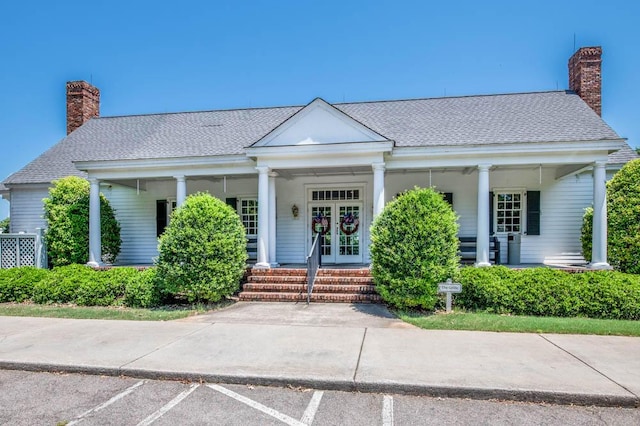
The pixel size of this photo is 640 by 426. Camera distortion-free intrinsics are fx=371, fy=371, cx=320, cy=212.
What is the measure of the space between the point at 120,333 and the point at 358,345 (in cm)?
402

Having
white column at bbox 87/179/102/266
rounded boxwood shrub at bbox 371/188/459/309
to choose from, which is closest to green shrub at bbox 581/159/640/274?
rounded boxwood shrub at bbox 371/188/459/309

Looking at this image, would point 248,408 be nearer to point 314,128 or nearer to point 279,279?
point 279,279

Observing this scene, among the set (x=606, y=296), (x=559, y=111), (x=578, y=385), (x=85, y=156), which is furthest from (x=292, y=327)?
(x=85, y=156)

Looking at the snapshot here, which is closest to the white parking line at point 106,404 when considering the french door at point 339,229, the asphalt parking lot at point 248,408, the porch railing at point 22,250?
the asphalt parking lot at point 248,408

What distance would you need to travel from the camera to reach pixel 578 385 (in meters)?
3.92

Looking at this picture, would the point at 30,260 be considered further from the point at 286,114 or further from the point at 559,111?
the point at 559,111

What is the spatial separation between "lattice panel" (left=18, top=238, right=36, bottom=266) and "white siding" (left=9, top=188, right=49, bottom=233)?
110 inches

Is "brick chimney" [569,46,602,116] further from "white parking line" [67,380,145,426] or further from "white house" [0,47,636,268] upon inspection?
"white parking line" [67,380,145,426]

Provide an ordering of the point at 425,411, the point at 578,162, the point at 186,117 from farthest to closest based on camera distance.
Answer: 1. the point at 186,117
2. the point at 578,162
3. the point at 425,411

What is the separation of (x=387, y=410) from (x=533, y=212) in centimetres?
1041

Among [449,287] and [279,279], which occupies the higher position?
[449,287]

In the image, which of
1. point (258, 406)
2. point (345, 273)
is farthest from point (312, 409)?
point (345, 273)

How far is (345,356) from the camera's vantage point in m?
4.93

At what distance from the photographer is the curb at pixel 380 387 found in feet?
12.1
